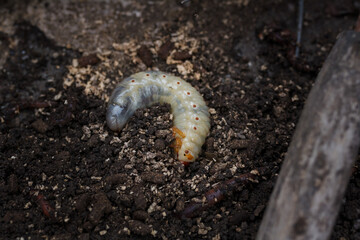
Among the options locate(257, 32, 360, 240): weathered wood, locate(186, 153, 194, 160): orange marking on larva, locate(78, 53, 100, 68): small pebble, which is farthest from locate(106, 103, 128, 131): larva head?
locate(257, 32, 360, 240): weathered wood

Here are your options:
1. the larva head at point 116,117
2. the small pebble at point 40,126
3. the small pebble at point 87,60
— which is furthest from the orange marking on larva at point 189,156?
the small pebble at point 87,60

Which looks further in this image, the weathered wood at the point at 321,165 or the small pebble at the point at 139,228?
the small pebble at the point at 139,228

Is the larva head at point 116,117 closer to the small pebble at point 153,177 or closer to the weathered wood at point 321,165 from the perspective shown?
the small pebble at point 153,177

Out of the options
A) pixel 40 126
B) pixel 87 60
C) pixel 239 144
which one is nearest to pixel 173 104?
pixel 239 144

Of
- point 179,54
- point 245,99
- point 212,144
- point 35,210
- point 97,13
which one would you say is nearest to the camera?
point 35,210

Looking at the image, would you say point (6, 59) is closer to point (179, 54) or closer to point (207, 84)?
point (179, 54)

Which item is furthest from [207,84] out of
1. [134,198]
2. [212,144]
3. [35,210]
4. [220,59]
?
[35,210]

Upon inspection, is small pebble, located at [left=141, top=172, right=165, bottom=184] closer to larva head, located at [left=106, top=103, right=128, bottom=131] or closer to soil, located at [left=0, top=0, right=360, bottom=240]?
soil, located at [left=0, top=0, right=360, bottom=240]
